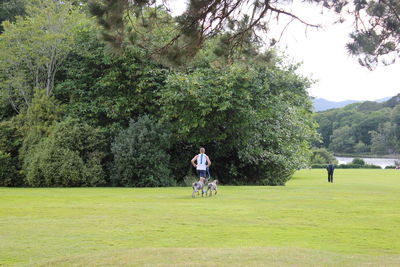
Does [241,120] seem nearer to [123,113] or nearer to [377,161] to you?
[123,113]

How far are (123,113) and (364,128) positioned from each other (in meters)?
96.1

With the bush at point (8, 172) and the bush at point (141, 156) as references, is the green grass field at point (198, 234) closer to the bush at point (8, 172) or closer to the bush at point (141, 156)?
the bush at point (141, 156)

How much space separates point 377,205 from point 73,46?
21.6 m

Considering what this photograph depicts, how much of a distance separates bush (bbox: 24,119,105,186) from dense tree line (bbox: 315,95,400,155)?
7940cm

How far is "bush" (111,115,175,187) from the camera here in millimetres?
28125

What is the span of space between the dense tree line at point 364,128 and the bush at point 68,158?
79401 mm

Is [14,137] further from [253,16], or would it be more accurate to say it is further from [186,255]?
[186,255]

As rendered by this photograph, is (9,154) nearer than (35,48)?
Yes

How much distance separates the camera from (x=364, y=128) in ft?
382

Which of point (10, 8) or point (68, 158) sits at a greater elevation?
point (10, 8)

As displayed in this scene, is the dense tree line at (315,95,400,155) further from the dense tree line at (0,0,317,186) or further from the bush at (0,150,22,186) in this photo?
the bush at (0,150,22,186)

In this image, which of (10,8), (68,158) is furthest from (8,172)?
(10,8)

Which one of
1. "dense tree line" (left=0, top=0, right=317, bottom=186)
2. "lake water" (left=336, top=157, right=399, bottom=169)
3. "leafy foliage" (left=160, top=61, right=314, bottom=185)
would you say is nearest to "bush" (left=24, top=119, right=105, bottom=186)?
"dense tree line" (left=0, top=0, right=317, bottom=186)

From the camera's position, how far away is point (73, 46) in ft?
104
